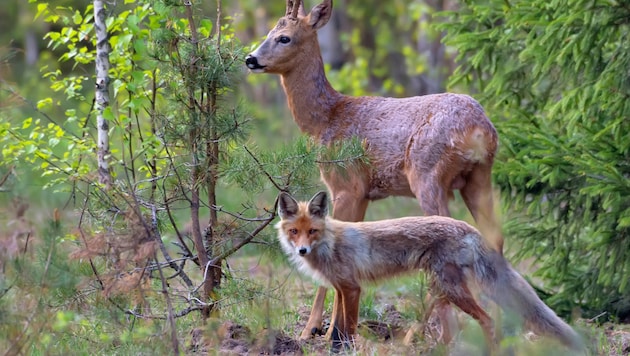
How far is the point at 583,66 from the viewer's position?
8.78 meters

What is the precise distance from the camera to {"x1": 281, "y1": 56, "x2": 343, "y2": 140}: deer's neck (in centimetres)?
897

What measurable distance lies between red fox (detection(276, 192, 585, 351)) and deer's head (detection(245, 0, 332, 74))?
215cm

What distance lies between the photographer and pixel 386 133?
8.48 metres

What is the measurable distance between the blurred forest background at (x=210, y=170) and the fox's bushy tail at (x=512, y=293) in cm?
25

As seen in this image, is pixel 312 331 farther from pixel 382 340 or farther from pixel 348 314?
pixel 348 314

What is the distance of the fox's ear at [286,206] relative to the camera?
6.78 meters

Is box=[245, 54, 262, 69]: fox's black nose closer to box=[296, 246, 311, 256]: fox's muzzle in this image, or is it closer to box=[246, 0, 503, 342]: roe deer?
box=[246, 0, 503, 342]: roe deer

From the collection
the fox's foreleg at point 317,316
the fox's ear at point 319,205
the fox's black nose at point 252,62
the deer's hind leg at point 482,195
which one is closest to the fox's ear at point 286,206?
the fox's ear at point 319,205

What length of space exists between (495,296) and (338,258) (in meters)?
1.18

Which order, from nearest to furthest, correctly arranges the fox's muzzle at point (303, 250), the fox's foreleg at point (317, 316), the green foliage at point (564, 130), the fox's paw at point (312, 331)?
the fox's muzzle at point (303, 250) < the fox's paw at point (312, 331) < the fox's foreleg at point (317, 316) < the green foliage at point (564, 130)

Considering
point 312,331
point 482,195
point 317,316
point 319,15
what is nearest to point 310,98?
point 319,15

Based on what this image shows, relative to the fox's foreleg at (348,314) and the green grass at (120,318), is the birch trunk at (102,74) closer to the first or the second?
the green grass at (120,318)

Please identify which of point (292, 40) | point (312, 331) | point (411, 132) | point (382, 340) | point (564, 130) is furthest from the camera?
point (564, 130)

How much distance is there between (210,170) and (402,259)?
1.58 meters
